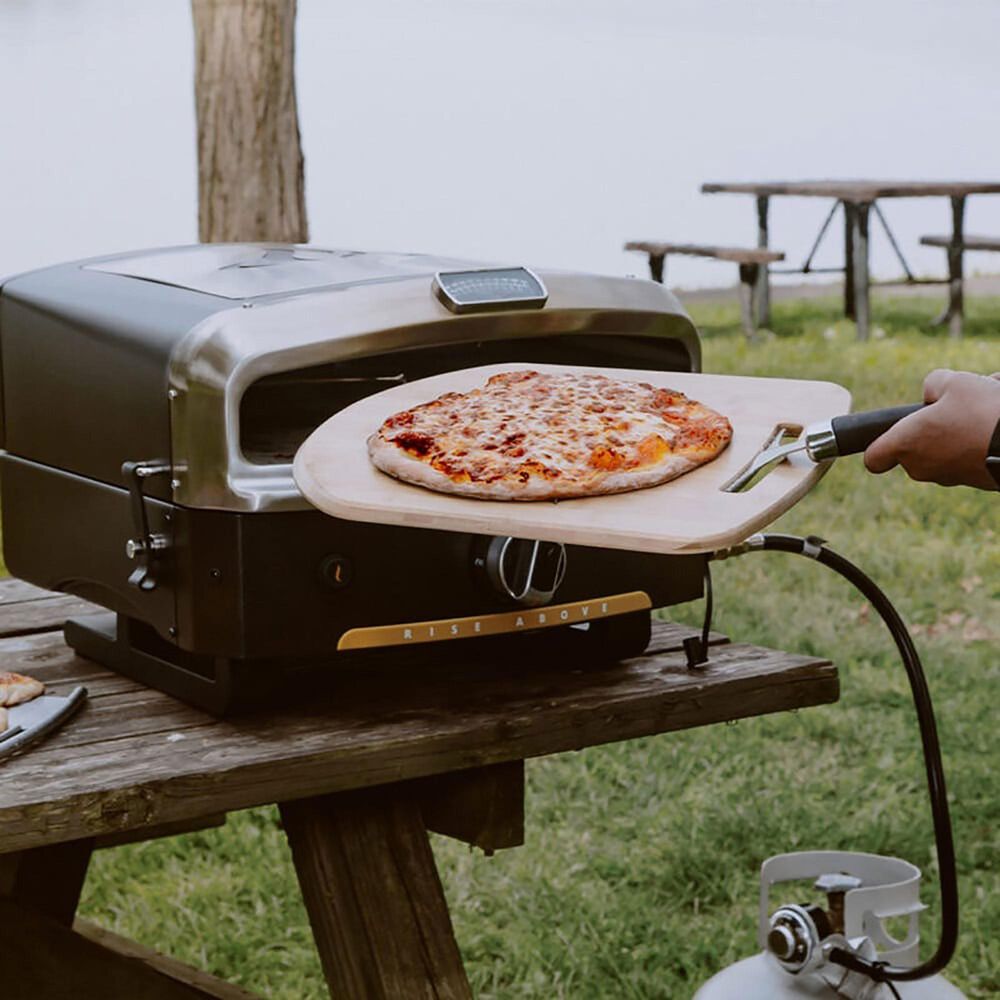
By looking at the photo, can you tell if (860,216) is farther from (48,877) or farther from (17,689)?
(17,689)

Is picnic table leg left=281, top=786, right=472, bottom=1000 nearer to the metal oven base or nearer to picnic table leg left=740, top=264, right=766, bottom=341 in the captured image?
the metal oven base

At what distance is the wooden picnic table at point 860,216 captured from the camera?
9391mm

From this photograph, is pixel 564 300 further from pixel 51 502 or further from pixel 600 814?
pixel 600 814

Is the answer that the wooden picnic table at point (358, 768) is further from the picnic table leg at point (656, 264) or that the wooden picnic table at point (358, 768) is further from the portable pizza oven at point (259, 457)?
the picnic table leg at point (656, 264)

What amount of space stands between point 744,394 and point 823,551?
0.23m

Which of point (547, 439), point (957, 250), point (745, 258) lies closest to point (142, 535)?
point (547, 439)

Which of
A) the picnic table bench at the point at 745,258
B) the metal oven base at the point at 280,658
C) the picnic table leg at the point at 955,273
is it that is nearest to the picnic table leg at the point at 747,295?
the picnic table bench at the point at 745,258

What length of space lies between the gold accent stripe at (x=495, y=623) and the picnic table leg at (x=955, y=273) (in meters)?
7.65

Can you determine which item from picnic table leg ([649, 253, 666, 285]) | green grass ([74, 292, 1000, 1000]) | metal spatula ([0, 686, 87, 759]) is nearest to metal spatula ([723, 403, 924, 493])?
metal spatula ([0, 686, 87, 759])

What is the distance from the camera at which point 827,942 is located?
6.92 ft

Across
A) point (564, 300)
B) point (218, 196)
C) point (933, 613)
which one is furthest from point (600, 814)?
point (218, 196)

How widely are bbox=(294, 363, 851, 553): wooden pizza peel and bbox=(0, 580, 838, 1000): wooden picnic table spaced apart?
1.11ft

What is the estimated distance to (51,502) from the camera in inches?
87.0

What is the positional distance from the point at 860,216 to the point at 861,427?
826 cm
